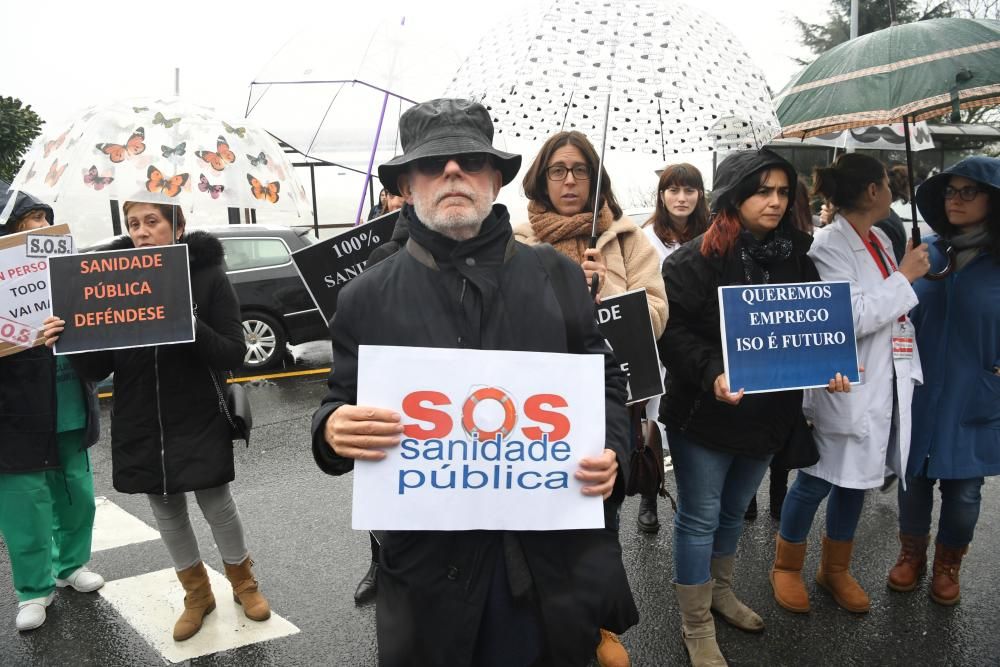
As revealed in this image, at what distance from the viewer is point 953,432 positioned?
3285mm

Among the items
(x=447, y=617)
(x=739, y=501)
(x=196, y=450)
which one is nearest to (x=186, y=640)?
(x=196, y=450)

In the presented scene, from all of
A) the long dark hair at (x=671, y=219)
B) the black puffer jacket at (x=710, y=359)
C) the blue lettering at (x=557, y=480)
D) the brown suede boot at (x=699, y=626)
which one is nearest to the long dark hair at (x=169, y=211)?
the black puffer jacket at (x=710, y=359)

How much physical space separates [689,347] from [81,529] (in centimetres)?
304

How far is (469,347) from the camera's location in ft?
6.08

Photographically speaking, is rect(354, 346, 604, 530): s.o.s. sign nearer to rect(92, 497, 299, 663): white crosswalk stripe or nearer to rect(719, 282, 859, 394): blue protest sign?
rect(719, 282, 859, 394): blue protest sign

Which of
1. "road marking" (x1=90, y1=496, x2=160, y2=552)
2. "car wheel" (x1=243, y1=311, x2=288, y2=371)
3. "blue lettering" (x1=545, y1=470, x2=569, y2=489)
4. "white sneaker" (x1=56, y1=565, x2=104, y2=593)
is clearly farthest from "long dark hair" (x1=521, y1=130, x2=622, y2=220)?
"car wheel" (x1=243, y1=311, x2=288, y2=371)

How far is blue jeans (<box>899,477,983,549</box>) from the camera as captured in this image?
11.0ft

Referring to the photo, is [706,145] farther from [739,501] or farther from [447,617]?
[447,617]

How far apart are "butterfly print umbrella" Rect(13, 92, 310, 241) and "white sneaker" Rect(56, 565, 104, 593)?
183cm

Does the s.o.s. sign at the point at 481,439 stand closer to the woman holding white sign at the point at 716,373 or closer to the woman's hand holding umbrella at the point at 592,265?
the woman's hand holding umbrella at the point at 592,265

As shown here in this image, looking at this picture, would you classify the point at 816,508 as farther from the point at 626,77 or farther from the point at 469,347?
the point at 469,347

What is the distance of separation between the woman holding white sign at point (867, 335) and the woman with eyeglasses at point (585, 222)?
28.8 inches

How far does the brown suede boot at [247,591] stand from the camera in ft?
11.0

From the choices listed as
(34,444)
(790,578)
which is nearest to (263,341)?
(34,444)
